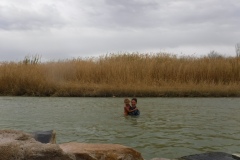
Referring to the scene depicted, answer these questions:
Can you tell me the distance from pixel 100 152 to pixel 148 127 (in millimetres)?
3859

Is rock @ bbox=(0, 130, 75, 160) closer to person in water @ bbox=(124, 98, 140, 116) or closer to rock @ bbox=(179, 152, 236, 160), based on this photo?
rock @ bbox=(179, 152, 236, 160)

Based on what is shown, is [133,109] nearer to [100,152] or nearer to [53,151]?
[100,152]

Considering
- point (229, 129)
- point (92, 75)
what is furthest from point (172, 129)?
point (92, 75)

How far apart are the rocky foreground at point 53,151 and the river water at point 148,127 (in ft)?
3.55

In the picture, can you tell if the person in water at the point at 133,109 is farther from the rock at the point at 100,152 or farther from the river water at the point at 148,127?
the rock at the point at 100,152

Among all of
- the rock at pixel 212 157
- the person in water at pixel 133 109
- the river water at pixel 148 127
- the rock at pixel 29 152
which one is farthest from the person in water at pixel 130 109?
the rock at pixel 29 152

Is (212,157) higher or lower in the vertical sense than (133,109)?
lower

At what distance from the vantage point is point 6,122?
8.44m

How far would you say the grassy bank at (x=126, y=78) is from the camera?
16.9 m

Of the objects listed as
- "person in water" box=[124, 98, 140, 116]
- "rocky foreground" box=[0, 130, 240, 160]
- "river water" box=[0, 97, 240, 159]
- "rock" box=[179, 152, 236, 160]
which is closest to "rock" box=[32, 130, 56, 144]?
"rocky foreground" box=[0, 130, 240, 160]

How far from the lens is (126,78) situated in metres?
18.4

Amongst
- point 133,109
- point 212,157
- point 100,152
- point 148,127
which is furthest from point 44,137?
point 133,109

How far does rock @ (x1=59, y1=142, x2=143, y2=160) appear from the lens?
3.84 metres

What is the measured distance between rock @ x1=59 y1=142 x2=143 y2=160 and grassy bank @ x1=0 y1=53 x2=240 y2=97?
12386 mm
